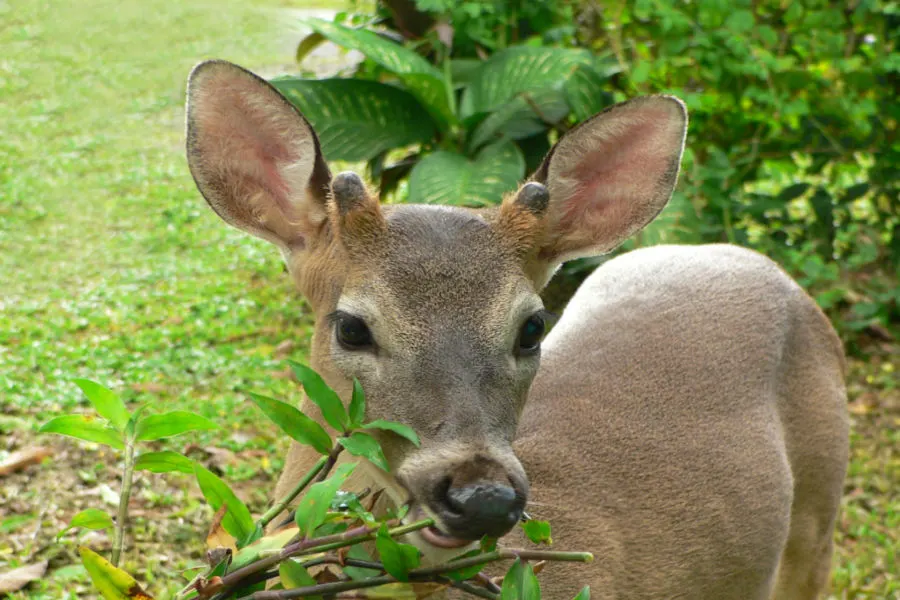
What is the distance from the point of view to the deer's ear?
297 centimetres

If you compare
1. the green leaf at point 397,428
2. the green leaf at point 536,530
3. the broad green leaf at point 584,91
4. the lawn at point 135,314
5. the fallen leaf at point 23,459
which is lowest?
the lawn at point 135,314

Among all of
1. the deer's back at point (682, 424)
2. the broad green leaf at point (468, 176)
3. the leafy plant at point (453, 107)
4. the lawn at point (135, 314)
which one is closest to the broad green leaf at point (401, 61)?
the leafy plant at point (453, 107)

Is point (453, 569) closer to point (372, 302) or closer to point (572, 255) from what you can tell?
point (372, 302)

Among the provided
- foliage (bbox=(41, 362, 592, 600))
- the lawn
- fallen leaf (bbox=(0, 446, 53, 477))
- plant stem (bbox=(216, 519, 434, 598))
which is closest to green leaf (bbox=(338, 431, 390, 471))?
foliage (bbox=(41, 362, 592, 600))

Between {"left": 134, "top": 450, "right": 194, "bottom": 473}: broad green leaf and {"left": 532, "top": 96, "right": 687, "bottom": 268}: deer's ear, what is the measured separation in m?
1.06

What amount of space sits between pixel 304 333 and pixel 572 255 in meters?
3.43

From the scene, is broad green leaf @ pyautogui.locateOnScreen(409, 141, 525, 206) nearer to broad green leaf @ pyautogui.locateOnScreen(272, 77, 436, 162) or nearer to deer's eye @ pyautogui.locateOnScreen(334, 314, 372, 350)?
broad green leaf @ pyautogui.locateOnScreen(272, 77, 436, 162)

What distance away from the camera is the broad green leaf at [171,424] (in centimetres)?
226

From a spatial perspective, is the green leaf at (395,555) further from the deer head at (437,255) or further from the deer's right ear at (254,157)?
the deer's right ear at (254,157)

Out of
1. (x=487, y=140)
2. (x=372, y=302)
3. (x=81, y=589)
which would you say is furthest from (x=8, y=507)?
(x=487, y=140)

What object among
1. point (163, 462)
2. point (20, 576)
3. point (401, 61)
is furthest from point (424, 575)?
point (401, 61)

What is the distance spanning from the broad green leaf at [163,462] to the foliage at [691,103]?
3.40 metres

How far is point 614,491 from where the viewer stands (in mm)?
3379

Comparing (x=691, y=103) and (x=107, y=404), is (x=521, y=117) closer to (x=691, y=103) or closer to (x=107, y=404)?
(x=691, y=103)
